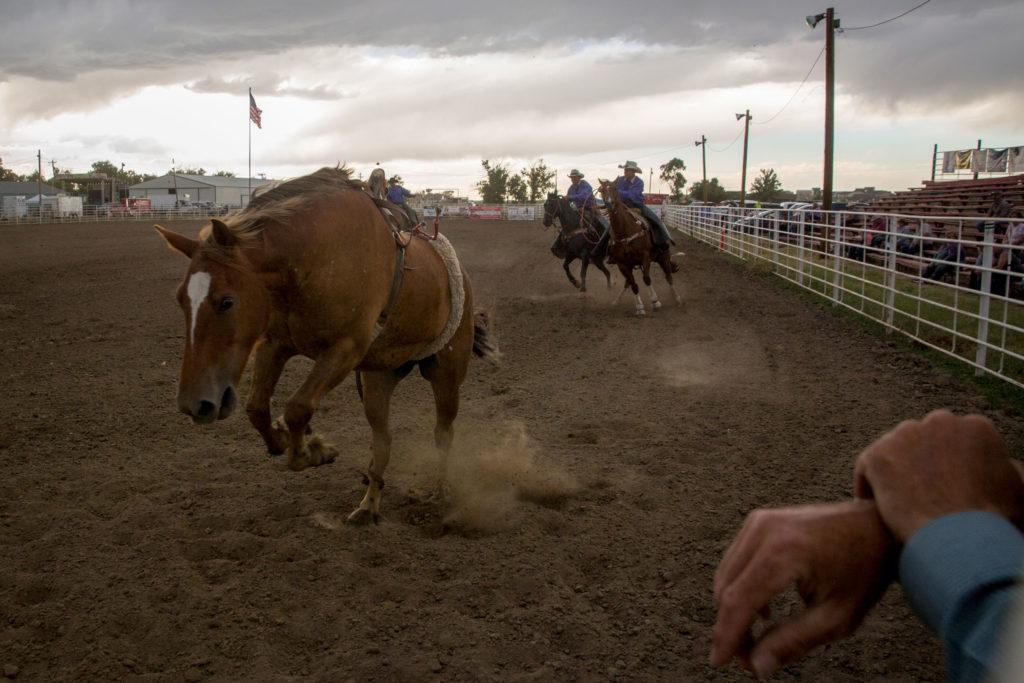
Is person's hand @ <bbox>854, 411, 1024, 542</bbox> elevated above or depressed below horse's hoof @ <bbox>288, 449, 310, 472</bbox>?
above

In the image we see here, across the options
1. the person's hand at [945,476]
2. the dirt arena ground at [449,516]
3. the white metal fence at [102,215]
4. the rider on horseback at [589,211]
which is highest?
the white metal fence at [102,215]

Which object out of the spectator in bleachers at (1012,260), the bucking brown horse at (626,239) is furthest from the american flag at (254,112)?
the spectator in bleachers at (1012,260)

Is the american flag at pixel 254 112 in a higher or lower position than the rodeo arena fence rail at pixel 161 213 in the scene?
higher

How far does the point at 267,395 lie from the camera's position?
3652 mm

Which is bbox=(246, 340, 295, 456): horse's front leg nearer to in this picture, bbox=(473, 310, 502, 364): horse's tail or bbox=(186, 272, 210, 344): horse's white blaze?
bbox=(186, 272, 210, 344): horse's white blaze

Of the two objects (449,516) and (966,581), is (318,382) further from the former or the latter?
(966,581)

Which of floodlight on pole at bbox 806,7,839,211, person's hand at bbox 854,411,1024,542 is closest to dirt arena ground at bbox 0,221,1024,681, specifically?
person's hand at bbox 854,411,1024,542

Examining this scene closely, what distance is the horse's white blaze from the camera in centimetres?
299

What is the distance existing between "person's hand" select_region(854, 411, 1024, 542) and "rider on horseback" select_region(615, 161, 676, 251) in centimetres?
1219

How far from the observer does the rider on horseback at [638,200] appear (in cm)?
1294

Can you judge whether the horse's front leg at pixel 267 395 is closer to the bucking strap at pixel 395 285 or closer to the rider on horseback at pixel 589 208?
the bucking strap at pixel 395 285

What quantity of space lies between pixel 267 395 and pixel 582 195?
455 inches

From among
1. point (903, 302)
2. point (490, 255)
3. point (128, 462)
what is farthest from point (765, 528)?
point (490, 255)

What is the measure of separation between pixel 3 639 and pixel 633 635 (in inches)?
104
